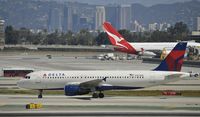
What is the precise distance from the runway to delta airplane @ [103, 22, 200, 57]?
4021 inches

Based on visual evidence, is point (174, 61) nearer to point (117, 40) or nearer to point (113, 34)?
point (117, 40)

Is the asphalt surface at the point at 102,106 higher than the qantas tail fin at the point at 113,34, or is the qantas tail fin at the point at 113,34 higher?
the qantas tail fin at the point at 113,34

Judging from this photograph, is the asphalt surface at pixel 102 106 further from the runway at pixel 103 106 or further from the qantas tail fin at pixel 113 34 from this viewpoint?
the qantas tail fin at pixel 113 34

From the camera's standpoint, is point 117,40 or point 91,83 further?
point 117,40

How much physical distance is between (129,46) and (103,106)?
374ft

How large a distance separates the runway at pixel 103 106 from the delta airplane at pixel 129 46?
102m

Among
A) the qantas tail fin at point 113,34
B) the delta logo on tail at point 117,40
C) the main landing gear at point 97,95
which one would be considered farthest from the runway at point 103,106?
the qantas tail fin at point 113,34

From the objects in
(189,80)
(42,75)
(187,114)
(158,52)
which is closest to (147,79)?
(42,75)

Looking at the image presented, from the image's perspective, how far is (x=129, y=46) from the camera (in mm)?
167625

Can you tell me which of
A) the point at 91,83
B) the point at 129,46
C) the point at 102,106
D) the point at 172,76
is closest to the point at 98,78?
the point at 91,83

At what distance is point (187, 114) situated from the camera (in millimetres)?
48500

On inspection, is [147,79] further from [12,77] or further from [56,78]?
[12,77]

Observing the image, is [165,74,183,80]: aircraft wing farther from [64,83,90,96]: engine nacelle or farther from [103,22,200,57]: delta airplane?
[103,22,200,57]: delta airplane

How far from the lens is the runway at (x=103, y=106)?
4941 cm
